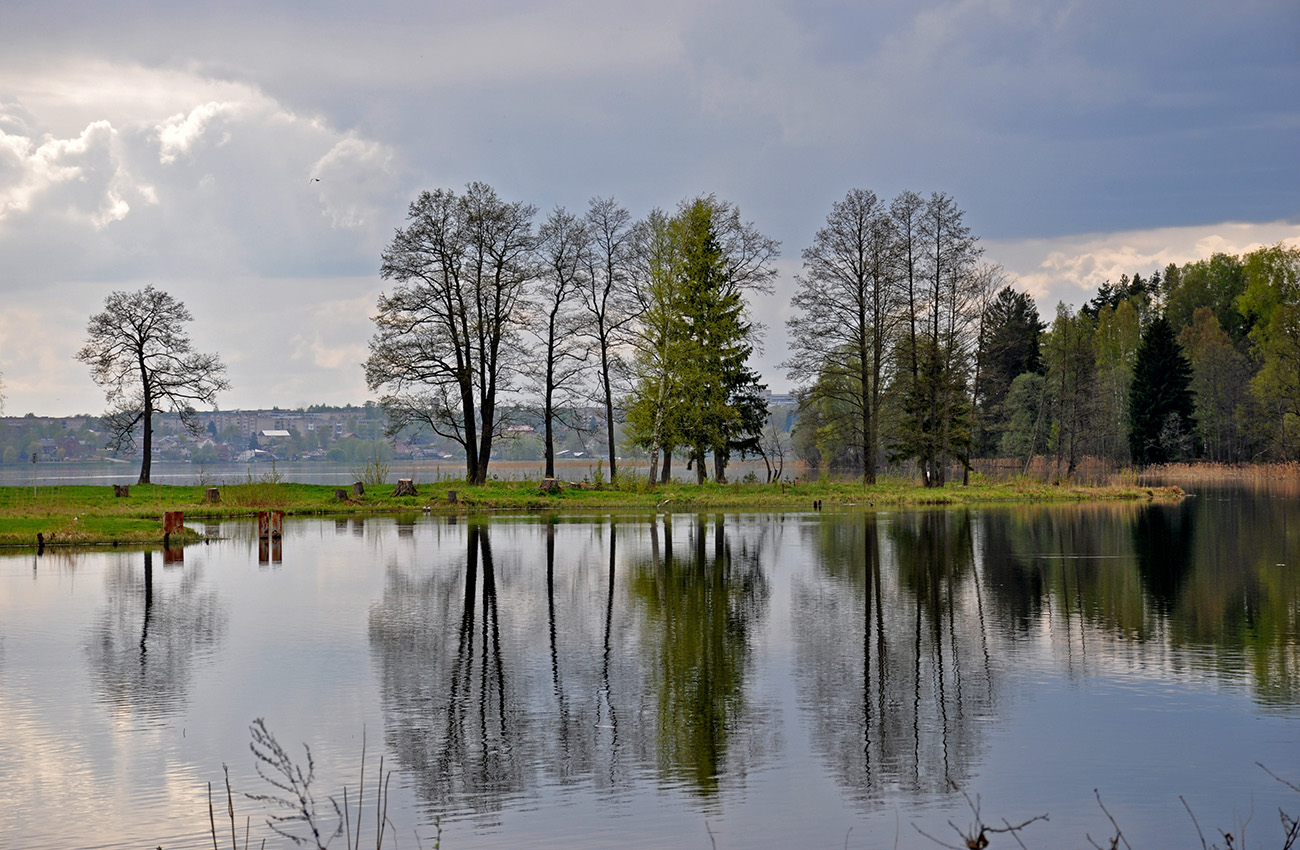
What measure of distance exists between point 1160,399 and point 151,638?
3237 inches

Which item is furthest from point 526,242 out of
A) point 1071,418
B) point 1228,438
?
point 1228,438

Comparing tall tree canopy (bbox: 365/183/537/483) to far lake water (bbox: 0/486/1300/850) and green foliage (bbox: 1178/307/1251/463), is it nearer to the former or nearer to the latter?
far lake water (bbox: 0/486/1300/850)

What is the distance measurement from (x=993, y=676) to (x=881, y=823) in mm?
5736

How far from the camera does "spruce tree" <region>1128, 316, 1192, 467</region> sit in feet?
278

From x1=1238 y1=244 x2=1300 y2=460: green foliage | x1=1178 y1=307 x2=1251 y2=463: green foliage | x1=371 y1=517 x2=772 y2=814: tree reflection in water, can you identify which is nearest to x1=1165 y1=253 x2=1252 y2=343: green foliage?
x1=1238 y1=244 x2=1300 y2=460: green foliage

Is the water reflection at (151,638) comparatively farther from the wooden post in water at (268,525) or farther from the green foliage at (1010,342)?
the green foliage at (1010,342)

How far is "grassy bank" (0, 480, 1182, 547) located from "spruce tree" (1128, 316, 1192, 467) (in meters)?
33.0

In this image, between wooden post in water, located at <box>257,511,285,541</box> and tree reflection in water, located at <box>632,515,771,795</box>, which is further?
wooden post in water, located at <box>257,511,285,541</box>

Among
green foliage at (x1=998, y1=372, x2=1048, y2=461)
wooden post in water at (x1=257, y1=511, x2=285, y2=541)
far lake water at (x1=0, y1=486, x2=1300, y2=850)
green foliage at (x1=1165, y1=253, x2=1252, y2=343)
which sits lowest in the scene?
far lake water at (x1=0, y1=486, x2=1300, y2=850)

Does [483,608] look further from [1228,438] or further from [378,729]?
[1228,438]

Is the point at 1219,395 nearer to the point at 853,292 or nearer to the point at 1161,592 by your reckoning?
the point at 853,292

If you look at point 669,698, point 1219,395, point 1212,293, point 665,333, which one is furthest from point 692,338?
point 1212,293

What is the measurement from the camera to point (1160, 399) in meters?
84.4

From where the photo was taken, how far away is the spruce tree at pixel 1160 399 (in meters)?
84.6
